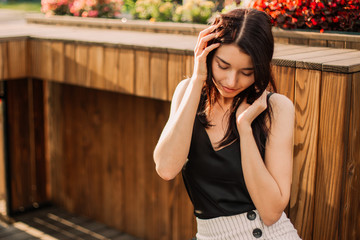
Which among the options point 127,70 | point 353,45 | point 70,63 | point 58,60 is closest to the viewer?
point 353,45

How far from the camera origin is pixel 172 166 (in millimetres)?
2064

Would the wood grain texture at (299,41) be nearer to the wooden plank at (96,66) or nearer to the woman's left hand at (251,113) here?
the wooden plank at (96,66)

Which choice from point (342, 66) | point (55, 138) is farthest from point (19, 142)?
point (342, 66)

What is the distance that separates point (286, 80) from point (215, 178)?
0.94 m

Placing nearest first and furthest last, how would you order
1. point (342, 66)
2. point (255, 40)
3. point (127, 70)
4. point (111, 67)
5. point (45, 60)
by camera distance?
point (255, 40) → point (342, 66) → point (127, 70) → point (111, 67) → point (45, 60)

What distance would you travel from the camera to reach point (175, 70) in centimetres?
342

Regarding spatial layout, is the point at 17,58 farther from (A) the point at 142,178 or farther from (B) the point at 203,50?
(B) the point at 203,50

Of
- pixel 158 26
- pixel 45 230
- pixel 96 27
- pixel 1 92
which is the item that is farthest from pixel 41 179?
pixel 158 26

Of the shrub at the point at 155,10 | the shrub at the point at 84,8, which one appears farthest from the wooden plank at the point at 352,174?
the shrub at the point at 84,8

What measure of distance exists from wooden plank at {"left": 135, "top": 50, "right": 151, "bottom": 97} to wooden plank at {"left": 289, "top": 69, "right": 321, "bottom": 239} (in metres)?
1.20

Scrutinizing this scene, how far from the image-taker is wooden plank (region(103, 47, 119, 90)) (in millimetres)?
3801

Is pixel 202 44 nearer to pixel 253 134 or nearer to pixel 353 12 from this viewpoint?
pixel 253 134

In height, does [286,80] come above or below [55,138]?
above

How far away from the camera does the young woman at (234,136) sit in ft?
6.22
